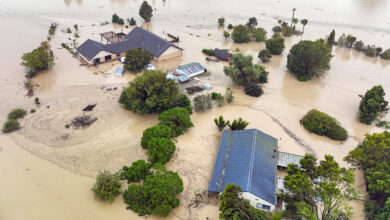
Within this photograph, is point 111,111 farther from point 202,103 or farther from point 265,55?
point 265,55

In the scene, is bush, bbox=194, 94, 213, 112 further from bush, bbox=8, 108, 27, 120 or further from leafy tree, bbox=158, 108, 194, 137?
bush, bbox=8, 108, 27, 120

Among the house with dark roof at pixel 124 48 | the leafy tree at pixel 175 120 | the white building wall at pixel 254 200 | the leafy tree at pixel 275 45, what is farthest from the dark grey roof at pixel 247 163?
the leafy tree at pixel 275 45

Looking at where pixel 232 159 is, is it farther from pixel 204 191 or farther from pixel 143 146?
pixel 143 146

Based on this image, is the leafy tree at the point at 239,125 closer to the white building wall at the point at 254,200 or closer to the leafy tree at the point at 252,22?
the white building wall at the point at 254,200

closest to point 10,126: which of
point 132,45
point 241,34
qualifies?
point 132,45

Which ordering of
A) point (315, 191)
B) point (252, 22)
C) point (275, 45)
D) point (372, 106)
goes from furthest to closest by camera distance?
point (252, 22) < point (275, 45) < point (372, 106) < point (315, 191)

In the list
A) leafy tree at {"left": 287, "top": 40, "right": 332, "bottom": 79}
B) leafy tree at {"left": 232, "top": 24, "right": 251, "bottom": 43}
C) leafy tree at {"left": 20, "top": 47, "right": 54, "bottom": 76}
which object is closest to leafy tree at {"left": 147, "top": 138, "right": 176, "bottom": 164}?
leafy tree at {"left": 20, "top": 47, "right": 54, "bottom": 76}
